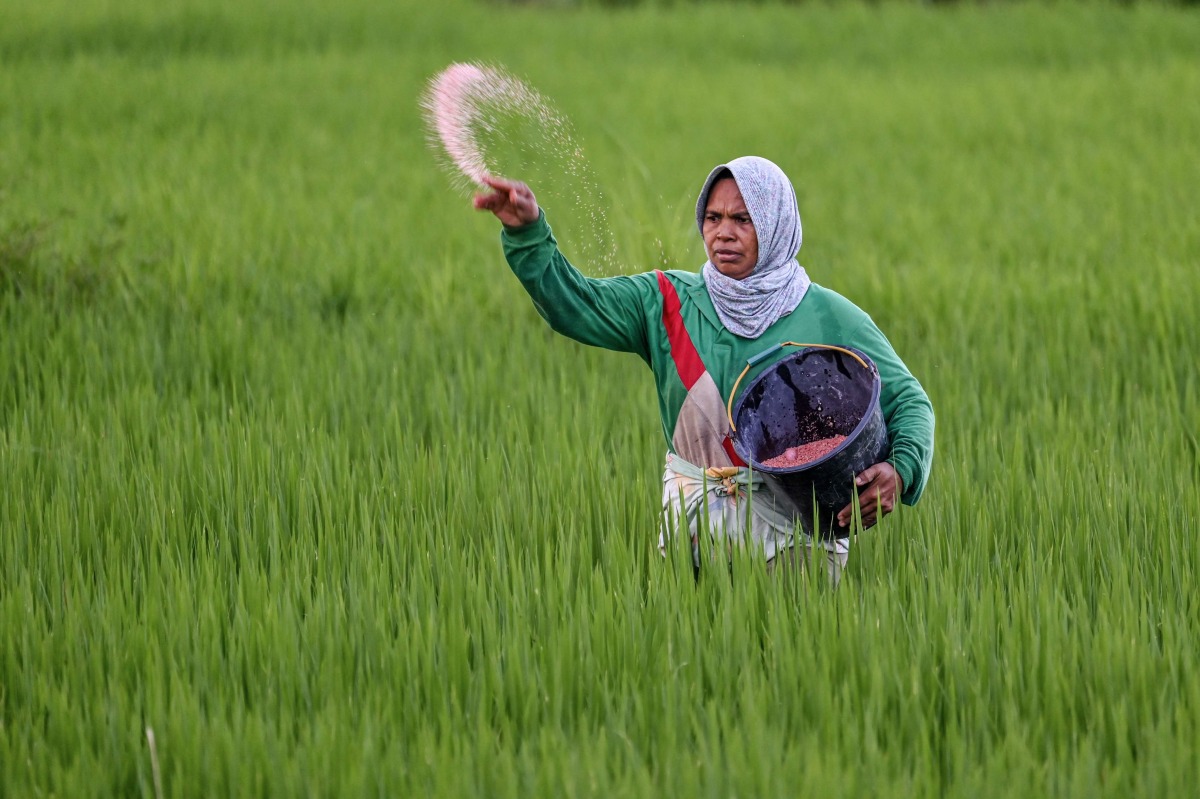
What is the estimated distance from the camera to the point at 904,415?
2.39 m

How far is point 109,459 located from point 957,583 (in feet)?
6.65

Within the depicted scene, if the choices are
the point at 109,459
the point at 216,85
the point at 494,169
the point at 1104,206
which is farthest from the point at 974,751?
the point at 216,85

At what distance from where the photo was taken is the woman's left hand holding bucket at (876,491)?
225cm

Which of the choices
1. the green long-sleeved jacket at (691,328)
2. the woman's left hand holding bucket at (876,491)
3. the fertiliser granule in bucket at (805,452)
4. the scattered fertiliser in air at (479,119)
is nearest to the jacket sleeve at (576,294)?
the green long-sleeved jacket at (691,328)

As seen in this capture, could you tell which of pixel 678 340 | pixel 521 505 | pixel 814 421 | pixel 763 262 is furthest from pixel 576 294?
pixel 521 505

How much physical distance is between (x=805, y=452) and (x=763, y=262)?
36 centimetres

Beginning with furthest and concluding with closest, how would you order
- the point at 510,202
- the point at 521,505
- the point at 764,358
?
the point at 521,505
the point at 764,358
the point at 510,202

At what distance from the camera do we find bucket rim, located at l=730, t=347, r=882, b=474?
2.17 metres

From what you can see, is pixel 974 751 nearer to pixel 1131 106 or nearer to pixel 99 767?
pixel 99 767

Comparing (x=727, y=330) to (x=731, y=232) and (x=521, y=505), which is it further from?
(x=521, y=505)

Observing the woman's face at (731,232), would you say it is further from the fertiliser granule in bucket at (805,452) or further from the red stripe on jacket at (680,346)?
the fertiliser granule in bucket at (805,452)

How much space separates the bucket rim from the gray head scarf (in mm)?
101

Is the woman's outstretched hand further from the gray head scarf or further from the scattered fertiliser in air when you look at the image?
the gray head scarf

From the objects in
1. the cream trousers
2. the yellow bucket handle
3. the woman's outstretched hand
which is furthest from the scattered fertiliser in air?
the cream trousers
